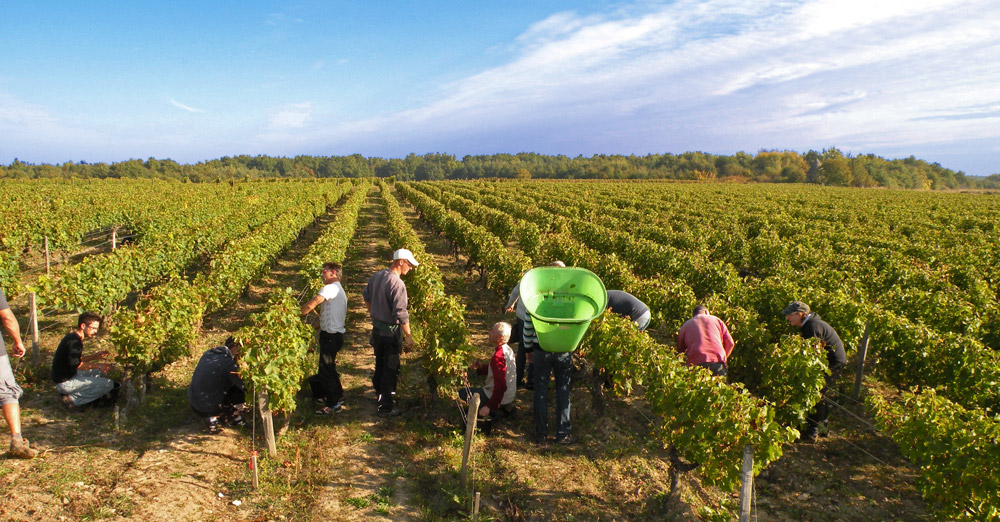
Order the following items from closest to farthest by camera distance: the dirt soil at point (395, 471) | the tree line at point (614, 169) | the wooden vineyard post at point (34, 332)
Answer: the dirt soil at point (395, 471) < the wooden vineyard post at point (34, 332) < the tree line at point (614, 169)

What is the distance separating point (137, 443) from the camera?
527 centimetres

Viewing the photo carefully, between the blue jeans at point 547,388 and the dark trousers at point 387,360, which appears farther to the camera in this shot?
the dark trousers at point 387,360

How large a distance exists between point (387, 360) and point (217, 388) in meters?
1.95

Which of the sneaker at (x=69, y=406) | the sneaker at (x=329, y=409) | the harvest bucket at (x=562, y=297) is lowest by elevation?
the sneaker at (x=329, y=409)

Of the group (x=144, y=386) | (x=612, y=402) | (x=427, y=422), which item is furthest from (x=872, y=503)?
(x=144, y=386)

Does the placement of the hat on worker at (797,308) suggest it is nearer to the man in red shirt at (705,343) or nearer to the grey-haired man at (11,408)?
the man in red shirt at (705,343)

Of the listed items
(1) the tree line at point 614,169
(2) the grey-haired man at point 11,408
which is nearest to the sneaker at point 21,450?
(2) the grey-haired man at point 11,408

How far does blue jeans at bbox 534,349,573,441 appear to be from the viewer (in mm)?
5422

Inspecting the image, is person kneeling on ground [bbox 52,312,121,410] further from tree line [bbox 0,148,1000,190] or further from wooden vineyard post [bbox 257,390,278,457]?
tree line [bbox 0,148,1000,190]

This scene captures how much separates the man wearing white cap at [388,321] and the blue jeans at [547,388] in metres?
1.66

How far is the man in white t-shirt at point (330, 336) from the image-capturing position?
6.00 meters

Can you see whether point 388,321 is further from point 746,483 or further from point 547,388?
point 746,483

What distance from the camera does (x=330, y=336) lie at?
6.04 metres

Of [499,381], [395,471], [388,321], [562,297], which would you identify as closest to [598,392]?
[499,381]
